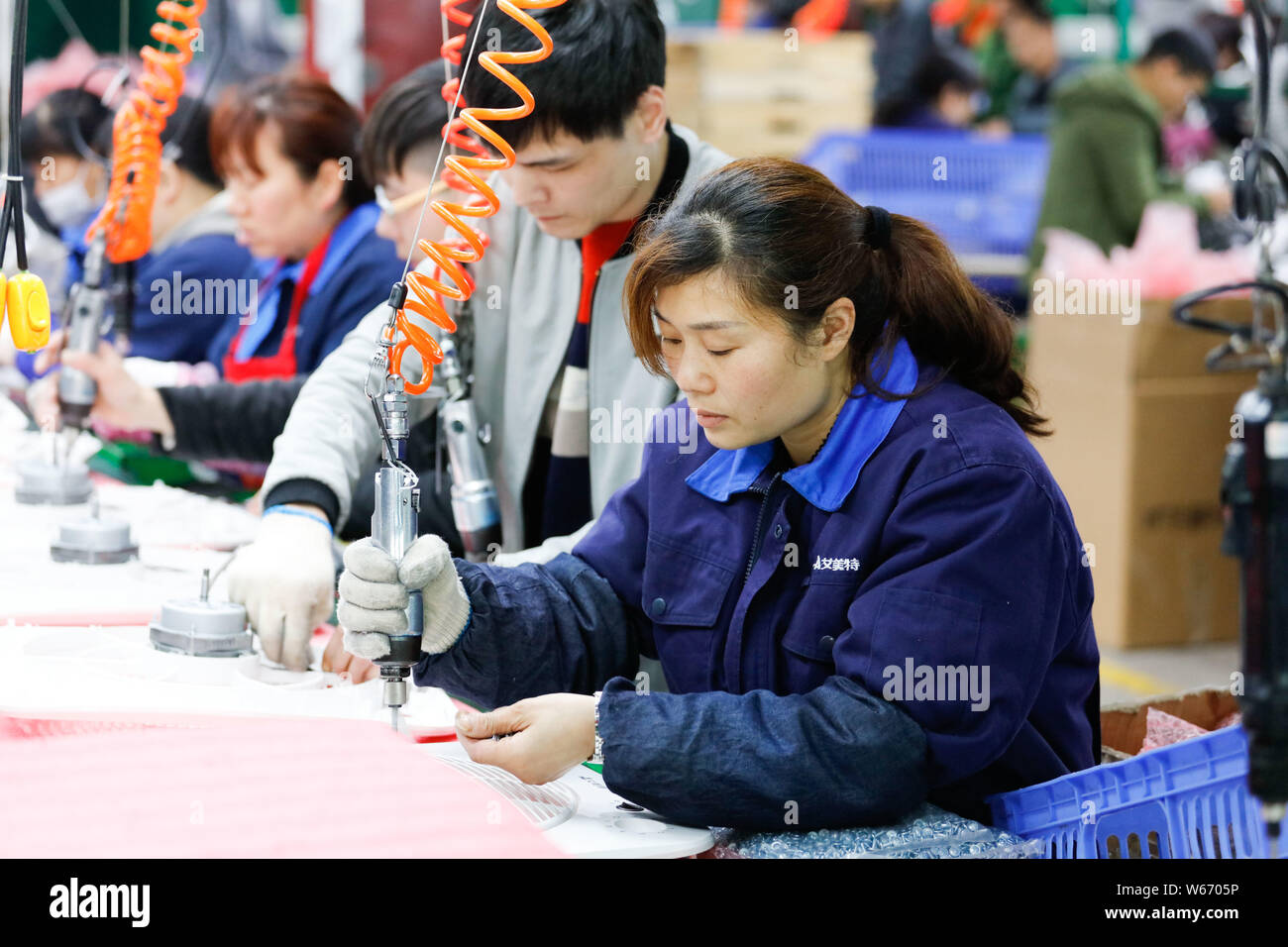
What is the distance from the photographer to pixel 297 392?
2.70 m

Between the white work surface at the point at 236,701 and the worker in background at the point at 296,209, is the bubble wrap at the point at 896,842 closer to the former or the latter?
the white work surface at the point at 236,701

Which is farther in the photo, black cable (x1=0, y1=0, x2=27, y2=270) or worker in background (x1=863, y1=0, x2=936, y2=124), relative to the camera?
worker in background (x1=863, y1=0, x2=936, y2=124)

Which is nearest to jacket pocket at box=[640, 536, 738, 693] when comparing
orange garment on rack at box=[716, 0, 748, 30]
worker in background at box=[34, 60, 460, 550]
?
worker in background at box=[34, 60, 460, 550]

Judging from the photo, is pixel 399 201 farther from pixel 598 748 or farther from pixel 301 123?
pixel 598 748

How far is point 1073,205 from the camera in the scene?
543 cm

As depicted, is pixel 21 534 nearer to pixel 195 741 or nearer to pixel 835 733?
pixel 195 741

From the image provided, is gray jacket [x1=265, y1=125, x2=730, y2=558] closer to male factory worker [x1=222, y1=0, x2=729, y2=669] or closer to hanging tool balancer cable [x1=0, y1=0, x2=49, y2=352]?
male factory worker [x1=222, y1=0, x2=729, y2=669]

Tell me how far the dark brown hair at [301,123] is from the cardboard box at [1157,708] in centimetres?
168

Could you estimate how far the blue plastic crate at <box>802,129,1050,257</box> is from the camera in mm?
6031

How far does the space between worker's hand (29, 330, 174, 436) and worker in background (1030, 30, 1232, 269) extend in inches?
142

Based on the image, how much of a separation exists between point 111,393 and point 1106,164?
3.88m
